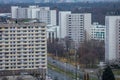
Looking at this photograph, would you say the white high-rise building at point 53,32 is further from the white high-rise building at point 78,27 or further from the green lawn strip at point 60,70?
the green lawn strip at point 60,70

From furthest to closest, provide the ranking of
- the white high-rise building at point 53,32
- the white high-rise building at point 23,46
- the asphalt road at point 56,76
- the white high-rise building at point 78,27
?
the white high-rise building at point 53,32, the white high-rise building at point 78,27, the white high-rise building at point 23,46, the asphalt road at point 56,76

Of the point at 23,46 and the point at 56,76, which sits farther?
the point at 23,46

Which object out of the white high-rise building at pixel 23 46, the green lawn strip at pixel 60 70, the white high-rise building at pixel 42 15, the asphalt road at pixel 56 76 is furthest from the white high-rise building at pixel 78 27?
the white high-rise building at pixel 23 46

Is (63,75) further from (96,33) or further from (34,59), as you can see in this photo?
(96,33)

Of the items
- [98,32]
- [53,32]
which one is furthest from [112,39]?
[53,32]

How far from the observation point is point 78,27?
18.0 metres

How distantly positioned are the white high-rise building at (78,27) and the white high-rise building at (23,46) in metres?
5.38

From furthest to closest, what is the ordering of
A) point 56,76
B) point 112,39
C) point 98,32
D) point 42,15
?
point 42,15 → point 98,32 → point 112,39 → point 56,76

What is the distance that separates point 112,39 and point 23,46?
279 centimetres

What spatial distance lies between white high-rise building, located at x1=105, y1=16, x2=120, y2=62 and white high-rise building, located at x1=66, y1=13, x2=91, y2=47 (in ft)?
10.4

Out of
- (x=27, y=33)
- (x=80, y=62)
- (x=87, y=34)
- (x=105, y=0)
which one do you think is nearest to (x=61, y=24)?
(x=87, y=34)

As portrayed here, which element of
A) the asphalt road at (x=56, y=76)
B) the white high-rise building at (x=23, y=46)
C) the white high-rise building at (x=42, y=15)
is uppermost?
the white high-rise building at (x=42, y=15)

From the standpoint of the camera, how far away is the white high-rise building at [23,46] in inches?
463

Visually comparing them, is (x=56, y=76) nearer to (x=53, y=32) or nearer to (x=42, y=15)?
(x=53, y=32)
